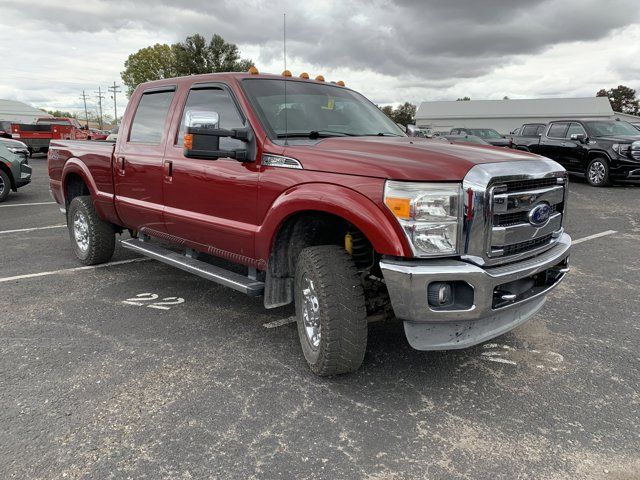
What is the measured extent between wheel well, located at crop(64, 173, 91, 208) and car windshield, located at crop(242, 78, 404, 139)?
320 cm

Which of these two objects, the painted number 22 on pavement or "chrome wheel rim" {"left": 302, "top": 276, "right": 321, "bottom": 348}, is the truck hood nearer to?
"chrome wheel rim" {"left": 302, "top": 276, "right": 321, "bottom": 348}

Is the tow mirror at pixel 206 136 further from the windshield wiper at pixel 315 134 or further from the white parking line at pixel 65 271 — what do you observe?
the white parking line at pixel 65 271

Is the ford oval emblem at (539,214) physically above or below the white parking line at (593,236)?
above

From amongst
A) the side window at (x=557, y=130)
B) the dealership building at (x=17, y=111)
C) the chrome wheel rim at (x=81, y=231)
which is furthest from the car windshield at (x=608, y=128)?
the dealership building at (x=17, y=111)

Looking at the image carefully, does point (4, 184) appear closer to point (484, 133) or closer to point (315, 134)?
point (315, 134)

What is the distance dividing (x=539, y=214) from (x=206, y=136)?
7.02ft

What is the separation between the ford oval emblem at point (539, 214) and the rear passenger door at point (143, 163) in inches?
118

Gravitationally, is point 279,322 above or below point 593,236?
below

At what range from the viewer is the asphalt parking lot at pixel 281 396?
95.1 inches

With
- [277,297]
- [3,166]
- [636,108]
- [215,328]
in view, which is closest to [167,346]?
[215,328]

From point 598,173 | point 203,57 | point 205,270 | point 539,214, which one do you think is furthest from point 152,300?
point 203,57

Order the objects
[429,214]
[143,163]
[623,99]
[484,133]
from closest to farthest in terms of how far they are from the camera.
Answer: [429,214], [143,163], [484,133], [623,99]

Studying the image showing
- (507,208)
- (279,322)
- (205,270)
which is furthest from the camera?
(279,322)

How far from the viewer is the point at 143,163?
4484mm
